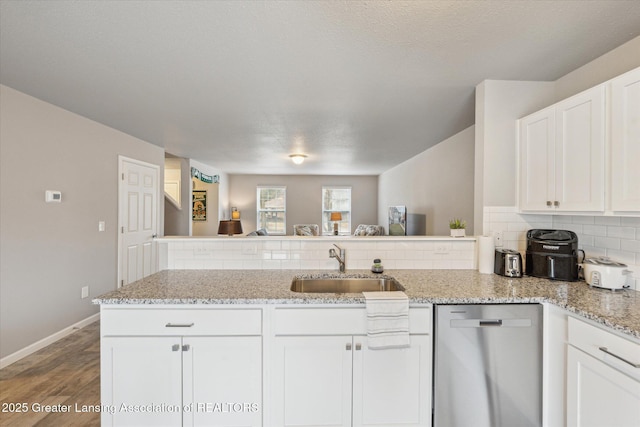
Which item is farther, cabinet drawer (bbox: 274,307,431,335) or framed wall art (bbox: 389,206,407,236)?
framed wall art (bbox: 389,206,407,236)

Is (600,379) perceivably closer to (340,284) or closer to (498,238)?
(498,238)

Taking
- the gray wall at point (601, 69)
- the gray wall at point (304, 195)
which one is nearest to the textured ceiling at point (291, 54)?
the gray wall at point (601, 69)

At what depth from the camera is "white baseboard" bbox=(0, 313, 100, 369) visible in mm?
2600

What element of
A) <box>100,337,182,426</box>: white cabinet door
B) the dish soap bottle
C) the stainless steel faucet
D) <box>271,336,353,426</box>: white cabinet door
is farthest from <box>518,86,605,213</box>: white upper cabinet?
<box>100,337,182,426</box>: white cabinet door

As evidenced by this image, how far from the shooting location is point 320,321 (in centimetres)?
164

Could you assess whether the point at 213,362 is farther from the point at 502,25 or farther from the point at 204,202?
the point at 204,202

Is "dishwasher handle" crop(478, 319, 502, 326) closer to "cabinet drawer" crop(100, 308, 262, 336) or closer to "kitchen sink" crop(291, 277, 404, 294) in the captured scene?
"kitchen sink" crop(291, 277, 404, 294)

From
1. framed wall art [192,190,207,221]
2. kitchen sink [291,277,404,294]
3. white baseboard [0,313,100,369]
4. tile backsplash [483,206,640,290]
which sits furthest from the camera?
framed wall art [192,190,207,221]

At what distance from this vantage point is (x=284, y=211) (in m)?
8.74

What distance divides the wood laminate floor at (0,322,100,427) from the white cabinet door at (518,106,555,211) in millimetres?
3265

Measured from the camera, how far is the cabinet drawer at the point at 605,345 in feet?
3.94

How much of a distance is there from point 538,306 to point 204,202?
7.30 m

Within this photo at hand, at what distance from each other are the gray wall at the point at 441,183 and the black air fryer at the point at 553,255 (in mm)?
1544

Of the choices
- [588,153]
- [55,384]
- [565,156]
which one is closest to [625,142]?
[588,153]
